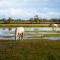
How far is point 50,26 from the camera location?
26.2 m

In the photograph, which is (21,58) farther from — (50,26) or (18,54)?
(50,26)

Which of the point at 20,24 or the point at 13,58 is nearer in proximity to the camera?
the point at 13,58

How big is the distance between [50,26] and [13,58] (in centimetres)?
1708

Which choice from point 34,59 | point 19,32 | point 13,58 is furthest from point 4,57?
point 19,32

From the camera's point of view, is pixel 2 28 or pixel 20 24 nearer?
pixel 20 24

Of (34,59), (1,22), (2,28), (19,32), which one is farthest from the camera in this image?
(2,28)

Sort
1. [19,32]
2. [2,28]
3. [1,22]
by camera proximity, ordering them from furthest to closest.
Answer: [2,28] < [1,22] < [19,32]

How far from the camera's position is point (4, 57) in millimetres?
9680

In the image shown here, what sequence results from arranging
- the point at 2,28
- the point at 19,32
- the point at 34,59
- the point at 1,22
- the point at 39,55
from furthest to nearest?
1. the point at 2,28
2. the point at 1,22
3. the point at 19,32
4. the point at 39,55
5. the point at 34,59

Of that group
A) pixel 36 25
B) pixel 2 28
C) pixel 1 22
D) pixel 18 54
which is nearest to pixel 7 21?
pixel 1 22

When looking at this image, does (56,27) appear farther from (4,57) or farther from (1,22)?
(4,57)

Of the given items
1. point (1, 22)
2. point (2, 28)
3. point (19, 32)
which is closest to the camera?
point (19, 32)

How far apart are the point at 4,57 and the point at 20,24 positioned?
1373 cm

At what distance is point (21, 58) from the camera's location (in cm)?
956
